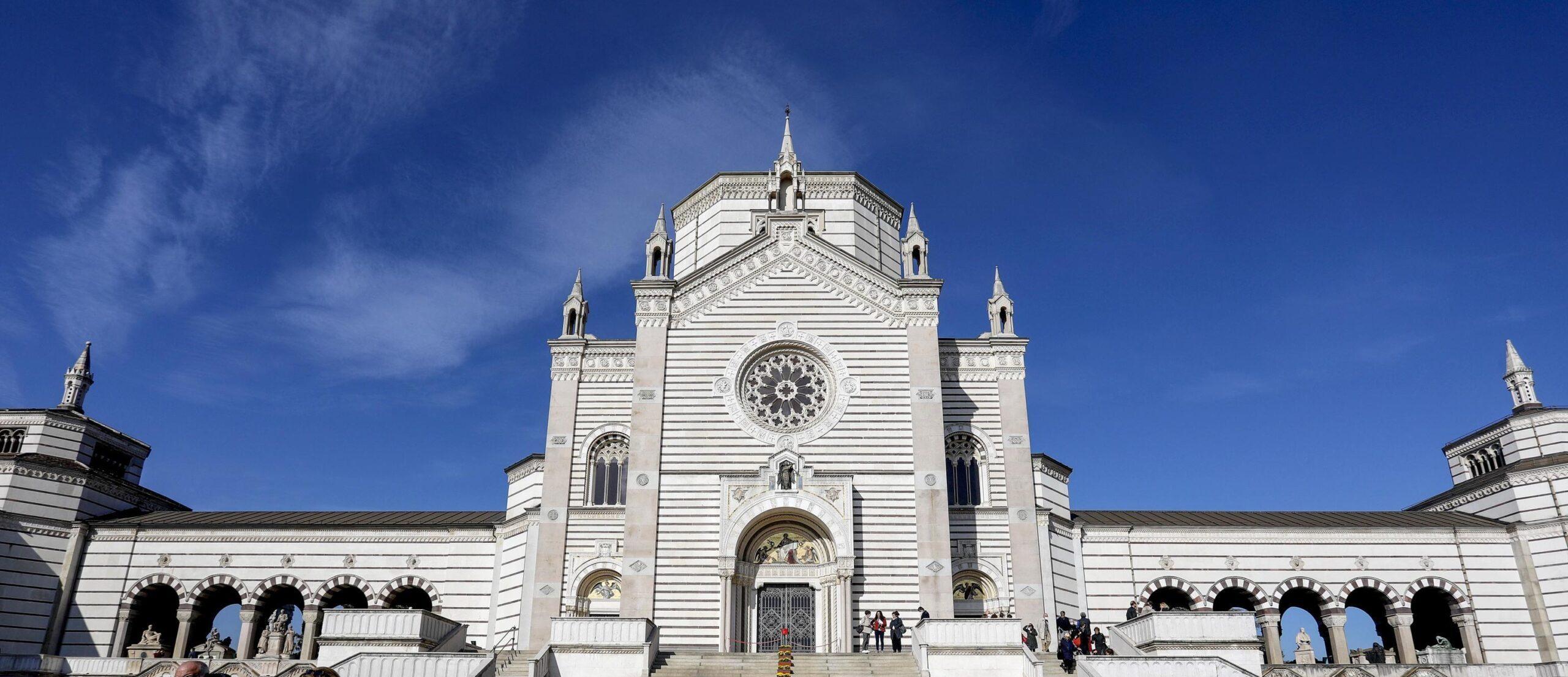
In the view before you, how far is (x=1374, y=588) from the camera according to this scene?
34.9 meters

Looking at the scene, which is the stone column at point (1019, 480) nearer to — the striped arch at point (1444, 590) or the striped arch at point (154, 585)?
the striped arch at point (1444, 590)

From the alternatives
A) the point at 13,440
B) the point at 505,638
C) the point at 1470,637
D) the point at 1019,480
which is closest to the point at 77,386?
the point at 13,440

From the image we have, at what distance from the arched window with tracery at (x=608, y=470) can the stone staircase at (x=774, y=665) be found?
9.38 metres

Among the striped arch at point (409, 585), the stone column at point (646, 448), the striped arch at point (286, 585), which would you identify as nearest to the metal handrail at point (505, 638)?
the striped arch at point (409, 585)

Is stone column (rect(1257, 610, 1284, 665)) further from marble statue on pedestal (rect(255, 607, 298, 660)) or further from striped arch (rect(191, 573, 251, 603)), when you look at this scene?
striped arch (rect(191, 573, 251, 603))

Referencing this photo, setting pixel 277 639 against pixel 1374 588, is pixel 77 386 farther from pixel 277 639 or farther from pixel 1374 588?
pixel 1374 588

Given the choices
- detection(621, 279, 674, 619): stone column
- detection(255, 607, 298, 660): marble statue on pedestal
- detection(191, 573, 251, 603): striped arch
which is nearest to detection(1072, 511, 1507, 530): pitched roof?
detection(621, 279, 674, 619): stone column

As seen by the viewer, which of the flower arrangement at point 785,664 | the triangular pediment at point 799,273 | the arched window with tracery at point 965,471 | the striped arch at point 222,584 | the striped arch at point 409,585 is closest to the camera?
the flower arrangement at point 785,664

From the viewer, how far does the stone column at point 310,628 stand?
33.6 metres

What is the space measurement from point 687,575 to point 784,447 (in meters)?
4.67

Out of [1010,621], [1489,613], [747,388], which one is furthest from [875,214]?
[1489,613]

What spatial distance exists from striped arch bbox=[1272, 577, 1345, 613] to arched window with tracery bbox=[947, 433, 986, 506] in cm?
1062

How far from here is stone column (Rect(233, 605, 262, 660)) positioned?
34250 mm

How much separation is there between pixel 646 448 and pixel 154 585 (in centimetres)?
1798
